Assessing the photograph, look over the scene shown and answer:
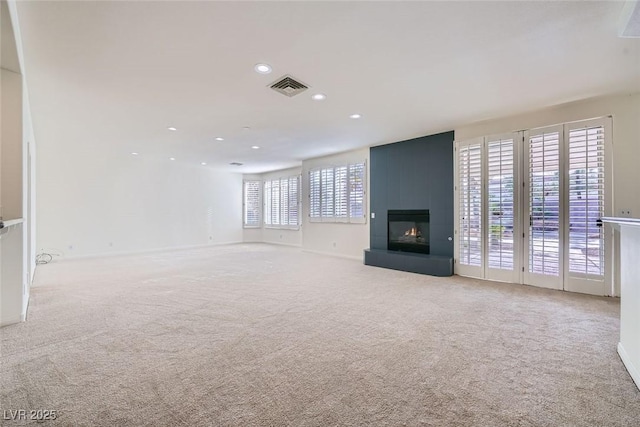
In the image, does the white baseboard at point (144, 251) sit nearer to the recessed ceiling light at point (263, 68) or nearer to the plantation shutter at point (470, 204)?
the recessed ceiling light at point (263, 68)

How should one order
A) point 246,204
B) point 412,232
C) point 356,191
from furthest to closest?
point 246,204 → point 356,191 → point 412,232

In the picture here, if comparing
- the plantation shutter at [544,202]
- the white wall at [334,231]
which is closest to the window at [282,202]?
the white wall at [334,231]

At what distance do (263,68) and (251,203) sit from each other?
27.1ft

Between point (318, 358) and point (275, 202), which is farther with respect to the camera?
point (275, 202)

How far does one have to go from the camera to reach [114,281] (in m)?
4.69

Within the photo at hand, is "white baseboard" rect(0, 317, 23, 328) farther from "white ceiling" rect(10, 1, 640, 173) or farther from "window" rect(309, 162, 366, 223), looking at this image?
"window" rect(309, 162, 366, 223)

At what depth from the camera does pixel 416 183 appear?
5.88 meters

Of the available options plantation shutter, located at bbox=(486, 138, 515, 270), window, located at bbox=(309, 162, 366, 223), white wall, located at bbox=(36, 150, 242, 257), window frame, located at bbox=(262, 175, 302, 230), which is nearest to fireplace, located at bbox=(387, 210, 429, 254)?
window, located at bbox=(309, 162, 366, 223)

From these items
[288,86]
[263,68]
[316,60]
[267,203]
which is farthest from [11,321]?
[267,203]

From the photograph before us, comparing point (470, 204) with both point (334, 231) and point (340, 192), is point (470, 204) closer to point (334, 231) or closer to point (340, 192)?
point (340, 192)

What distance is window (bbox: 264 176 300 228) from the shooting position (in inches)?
374

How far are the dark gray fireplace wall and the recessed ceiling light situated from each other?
3.81m

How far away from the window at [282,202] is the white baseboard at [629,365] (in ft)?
25.9

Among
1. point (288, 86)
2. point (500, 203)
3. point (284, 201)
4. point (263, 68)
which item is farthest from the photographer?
point (284, 201)
